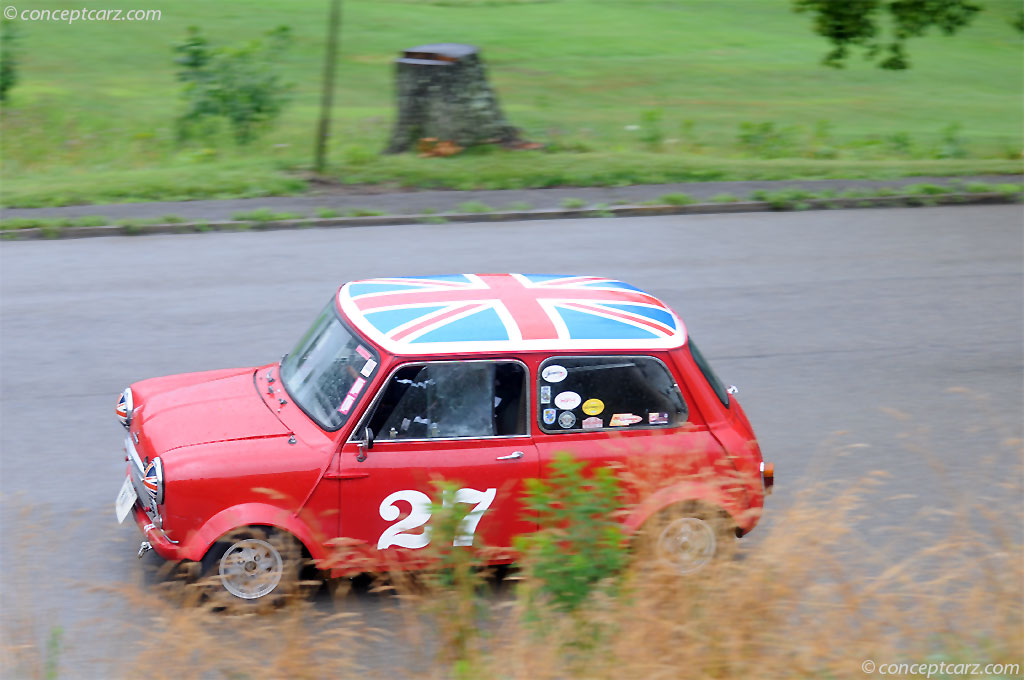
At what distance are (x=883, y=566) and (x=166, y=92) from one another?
31036 mm

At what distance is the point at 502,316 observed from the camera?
6.41 meters

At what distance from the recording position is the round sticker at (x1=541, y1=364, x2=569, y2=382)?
6133mm

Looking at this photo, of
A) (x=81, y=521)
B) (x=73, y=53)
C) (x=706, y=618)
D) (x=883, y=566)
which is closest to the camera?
(x=706, y=618)

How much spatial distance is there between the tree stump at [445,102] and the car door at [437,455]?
47.3 feet

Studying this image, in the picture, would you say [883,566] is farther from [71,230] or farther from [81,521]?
[71,230]

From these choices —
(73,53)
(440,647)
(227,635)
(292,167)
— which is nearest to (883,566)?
(440,647)

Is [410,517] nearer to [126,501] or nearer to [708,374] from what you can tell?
[126,501]

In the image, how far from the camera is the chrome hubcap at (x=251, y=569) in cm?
581

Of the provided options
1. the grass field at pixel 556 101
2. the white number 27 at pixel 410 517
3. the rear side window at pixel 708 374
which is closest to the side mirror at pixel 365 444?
the white number 27 at pixel 410 517

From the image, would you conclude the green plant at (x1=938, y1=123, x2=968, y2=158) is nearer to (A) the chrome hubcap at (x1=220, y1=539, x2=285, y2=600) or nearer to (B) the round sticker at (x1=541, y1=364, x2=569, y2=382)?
(B) the round sticker at (x1=541, y1=364, x2=569, y2=382)

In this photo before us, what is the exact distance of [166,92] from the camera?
33469 mm

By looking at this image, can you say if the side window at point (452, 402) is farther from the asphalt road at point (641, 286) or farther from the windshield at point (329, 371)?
the asphalt road at point (641, 286)

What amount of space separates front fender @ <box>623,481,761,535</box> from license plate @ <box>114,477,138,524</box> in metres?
2.85

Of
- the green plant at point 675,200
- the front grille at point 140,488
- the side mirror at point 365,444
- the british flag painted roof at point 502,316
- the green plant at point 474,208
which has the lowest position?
the green plant at point 474,208
